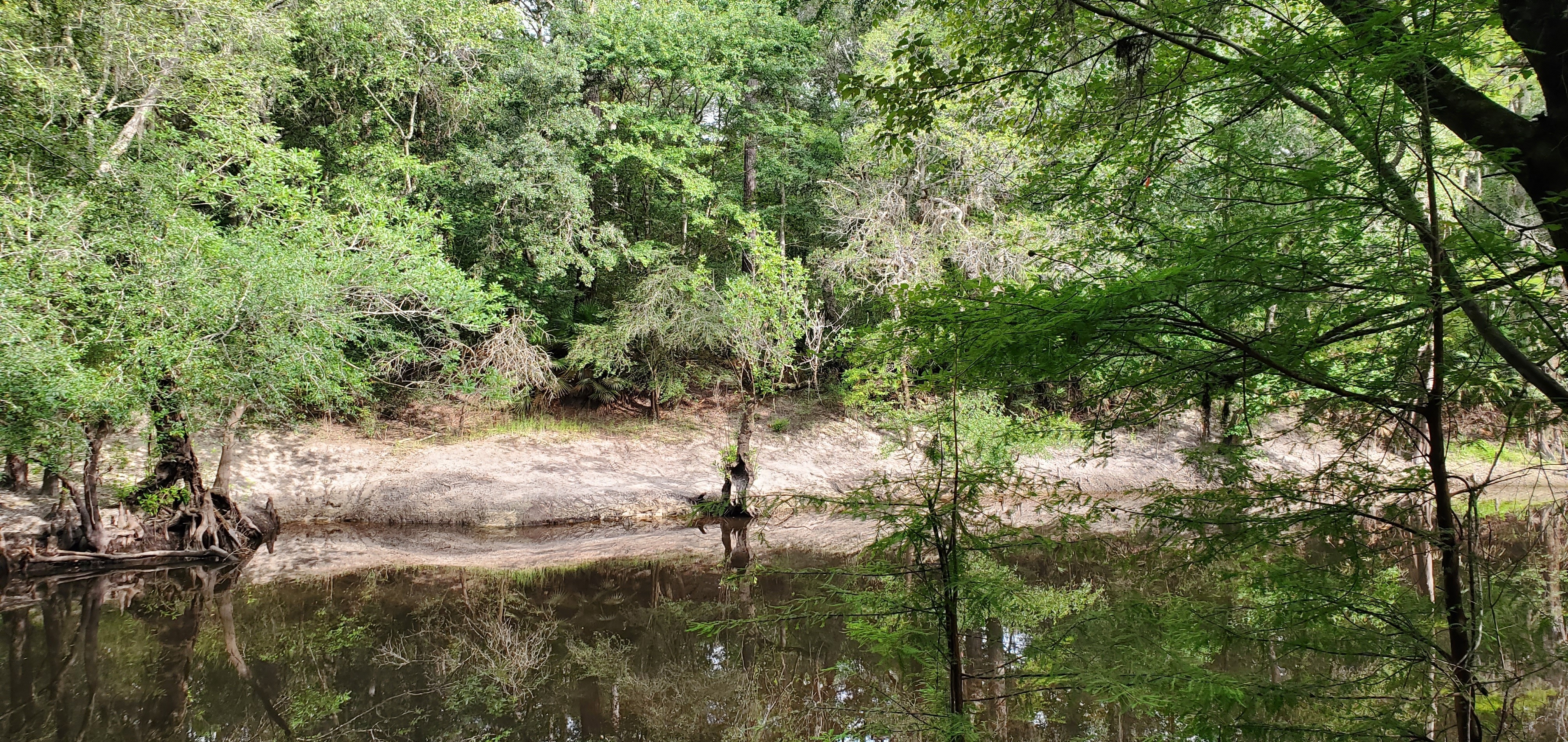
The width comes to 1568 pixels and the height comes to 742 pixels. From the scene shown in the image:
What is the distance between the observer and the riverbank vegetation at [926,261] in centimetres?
278

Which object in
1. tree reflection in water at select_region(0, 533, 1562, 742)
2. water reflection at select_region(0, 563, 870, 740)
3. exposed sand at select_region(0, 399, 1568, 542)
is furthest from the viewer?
exposed sand at select_region(0, 399, 1568, 542)

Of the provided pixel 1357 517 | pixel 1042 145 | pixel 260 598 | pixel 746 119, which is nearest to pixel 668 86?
pixel 746 119

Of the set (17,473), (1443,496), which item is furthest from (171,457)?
(1443,496)

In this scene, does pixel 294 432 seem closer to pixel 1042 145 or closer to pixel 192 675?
pixel 192 675

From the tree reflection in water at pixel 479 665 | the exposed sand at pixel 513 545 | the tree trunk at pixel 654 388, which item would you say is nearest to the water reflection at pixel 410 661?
the tree reflection in water at pixel 479 665

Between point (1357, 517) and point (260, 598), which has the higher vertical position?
point (1357, 517)

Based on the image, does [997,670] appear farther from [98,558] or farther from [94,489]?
[98,558]

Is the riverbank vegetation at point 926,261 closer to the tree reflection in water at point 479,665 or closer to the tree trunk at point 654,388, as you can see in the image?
the tree trunk at point 654,388

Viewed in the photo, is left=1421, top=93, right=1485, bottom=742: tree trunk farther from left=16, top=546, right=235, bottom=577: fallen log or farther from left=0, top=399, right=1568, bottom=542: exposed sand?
left=16, top=546, right=235, bottom=577: fallen log

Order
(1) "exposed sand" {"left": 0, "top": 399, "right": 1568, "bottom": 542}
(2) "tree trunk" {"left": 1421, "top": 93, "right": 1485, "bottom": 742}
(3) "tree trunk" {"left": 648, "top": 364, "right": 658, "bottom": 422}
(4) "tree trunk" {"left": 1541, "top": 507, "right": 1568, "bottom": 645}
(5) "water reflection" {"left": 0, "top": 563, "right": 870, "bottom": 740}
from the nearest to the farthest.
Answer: (2) "tree trunk" {"left": 1421, "top": 93, "right": 1485, "bottom": 742} → (4) "tree trunk" {"left": 1541, "top": 507, "right": 1568, "bottom": 645} → (5) "water reflection" {"left": 0, "top": 563, "right": 870, "bottom": 740} → (1) "exposed sand" {"left": 0, "top": 399, "right": 1568, "bottom": 542} → (3) "tree trunk" {"left": 648, "top": 364, "right": 658, "bottom": 422}

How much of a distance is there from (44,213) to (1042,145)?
1029cm

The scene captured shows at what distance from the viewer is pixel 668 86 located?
19.4 metres

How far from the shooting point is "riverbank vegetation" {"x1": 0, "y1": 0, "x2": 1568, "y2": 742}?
2781mm

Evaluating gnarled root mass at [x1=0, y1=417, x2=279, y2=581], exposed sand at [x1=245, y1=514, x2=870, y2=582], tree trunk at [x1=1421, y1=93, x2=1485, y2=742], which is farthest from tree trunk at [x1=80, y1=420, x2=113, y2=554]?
tree trunk at [x1=1421, y1=93, x2=1485, y2=742]
